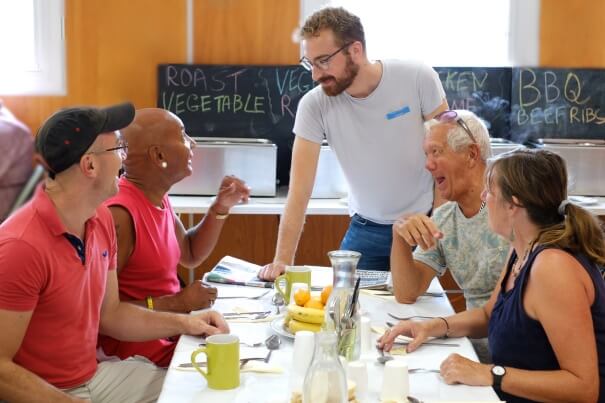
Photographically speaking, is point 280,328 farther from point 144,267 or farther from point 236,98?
point 236,98

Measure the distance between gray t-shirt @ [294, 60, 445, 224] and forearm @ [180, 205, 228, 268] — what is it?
0.52 metres

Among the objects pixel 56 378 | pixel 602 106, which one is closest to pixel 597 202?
pixel 602 106

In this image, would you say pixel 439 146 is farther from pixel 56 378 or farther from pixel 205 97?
pixel 205 97

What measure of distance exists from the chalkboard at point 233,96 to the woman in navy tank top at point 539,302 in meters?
2.45

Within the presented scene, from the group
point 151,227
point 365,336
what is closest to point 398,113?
point 151,227

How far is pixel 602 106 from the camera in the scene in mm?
4242

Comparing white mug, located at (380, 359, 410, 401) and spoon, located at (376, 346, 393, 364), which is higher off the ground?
white mug, located at (380, 359, 410, 401)

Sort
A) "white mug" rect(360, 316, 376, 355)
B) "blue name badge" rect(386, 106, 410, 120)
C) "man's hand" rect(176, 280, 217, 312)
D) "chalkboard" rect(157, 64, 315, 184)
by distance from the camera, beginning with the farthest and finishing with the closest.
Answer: "chalkboard" rect(157, 64, 315, 184) → "blue name badge" rect(386, 106, 410, 120) → "man's hand" rect(176, 280, 217, 312) → "white mug" rect(360, 316, 376, 355)

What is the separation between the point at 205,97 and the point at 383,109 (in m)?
1.57

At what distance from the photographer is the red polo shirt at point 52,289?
5.22 feet

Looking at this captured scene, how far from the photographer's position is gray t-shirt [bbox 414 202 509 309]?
7.56ft

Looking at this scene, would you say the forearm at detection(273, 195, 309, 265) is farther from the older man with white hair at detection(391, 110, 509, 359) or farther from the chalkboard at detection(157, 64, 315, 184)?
the chalkboard at detection(157, 64, 315, 184)

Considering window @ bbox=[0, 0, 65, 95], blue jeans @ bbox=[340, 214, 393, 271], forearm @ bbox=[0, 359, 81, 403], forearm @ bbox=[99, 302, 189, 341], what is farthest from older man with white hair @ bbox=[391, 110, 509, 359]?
window @ bbox=[0, 0, 65, 95]

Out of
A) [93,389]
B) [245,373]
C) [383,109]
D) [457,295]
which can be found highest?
[383,109]
